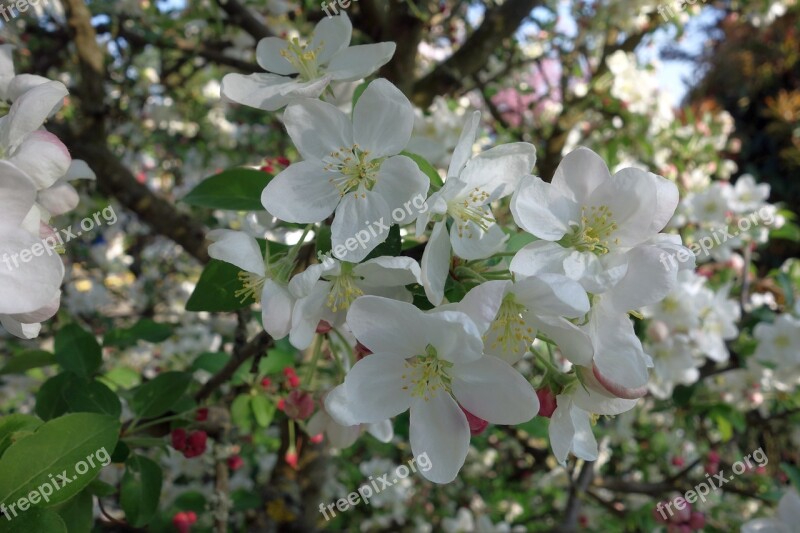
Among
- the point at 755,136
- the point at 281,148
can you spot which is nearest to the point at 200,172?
the point at 281,148

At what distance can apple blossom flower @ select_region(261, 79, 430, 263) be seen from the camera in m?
0.74

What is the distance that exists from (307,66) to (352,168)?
0.64 ft

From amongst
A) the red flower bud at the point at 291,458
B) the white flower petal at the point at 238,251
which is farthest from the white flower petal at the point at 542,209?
the red flower bud at the point at 291,458

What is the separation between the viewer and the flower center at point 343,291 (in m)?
0.75

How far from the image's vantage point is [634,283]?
70cm

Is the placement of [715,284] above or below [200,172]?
above

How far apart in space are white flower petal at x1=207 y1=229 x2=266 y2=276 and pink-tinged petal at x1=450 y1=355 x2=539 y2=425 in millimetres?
286

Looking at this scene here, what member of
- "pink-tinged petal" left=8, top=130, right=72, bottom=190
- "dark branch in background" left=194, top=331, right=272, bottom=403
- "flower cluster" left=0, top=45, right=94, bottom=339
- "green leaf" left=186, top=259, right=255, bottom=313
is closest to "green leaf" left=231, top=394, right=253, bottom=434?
"dark branch in background" left=194, top=331, right=272, bottom=403

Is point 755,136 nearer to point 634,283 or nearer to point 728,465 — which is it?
point 728,465

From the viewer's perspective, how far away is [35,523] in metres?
0.69

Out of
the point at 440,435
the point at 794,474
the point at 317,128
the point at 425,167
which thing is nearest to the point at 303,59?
the point at 317,128

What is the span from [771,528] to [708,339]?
30.0 inches

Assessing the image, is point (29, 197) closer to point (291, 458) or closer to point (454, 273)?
point (454, 273)

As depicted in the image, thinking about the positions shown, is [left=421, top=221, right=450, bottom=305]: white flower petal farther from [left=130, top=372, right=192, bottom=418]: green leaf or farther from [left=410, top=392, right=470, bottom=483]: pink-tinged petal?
[left=130, top=372, right=192, bottom=418]: green leaf
